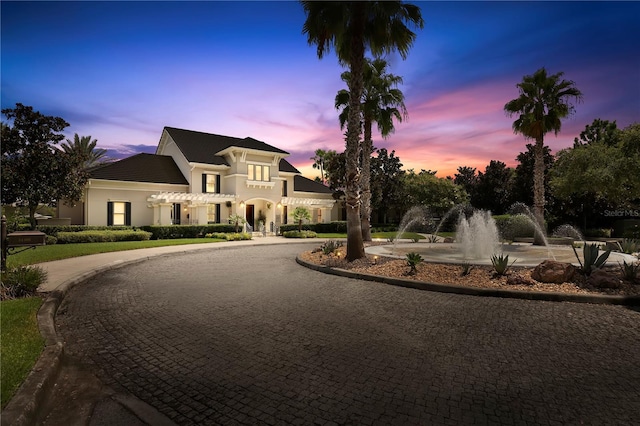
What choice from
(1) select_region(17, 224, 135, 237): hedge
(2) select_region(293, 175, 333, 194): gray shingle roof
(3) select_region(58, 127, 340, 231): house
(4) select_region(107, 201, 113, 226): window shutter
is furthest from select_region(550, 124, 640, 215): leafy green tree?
(4) select_region(107, 201, 113, 226): window shutter

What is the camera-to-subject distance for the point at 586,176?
22625mm

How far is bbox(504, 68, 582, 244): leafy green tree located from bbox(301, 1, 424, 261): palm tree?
12.9 metres

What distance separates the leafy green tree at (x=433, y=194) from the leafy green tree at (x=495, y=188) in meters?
2.11

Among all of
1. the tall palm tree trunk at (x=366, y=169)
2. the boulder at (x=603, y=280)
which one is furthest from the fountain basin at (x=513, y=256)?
the tall palm tree trunk at (x=366, y=169)

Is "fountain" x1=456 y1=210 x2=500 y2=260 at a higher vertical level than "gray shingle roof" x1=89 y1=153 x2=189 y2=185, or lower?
lower

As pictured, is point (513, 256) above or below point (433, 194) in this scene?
below

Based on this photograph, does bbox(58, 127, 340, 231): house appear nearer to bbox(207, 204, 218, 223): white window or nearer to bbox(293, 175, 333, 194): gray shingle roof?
bbox(207, 204, 218, 223): white window

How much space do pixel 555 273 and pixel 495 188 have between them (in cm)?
3786

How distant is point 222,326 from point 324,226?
105 ft

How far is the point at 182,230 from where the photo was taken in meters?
28.6

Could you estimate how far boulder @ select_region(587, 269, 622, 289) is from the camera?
8203 mm

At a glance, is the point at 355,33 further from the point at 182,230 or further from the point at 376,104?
the point at 182,230

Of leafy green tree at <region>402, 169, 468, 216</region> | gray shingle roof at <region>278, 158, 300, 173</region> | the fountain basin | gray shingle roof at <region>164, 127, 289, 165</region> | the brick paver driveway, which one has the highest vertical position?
gray shingle roof at <region>164, 127, 289, 165</region>

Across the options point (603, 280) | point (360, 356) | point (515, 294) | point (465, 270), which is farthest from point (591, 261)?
point (360, 356)
